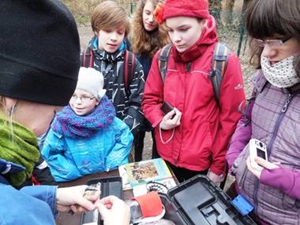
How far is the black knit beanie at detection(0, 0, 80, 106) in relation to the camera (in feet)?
2.31

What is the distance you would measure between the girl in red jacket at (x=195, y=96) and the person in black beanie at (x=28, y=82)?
40.1 inches

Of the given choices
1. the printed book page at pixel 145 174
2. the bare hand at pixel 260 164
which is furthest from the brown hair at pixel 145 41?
the bare hand at pixel 260 164

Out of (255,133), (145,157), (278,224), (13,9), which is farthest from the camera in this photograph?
(145,157)

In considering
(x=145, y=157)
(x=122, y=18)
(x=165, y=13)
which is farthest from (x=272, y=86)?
(x=145, y=157)

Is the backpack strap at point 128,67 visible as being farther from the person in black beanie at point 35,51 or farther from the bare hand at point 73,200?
the person in black beanie at point 35,51

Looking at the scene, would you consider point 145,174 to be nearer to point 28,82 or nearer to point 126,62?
point 126,62

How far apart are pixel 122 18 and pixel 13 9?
1656 millimetres

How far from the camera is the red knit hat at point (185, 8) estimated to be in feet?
5.45

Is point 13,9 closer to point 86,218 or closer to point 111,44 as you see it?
point 86,218

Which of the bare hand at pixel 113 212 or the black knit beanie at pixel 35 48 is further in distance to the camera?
the bare hand at pixel 113 212

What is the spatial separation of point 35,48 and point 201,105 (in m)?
1.23

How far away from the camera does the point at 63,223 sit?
1.41 meters

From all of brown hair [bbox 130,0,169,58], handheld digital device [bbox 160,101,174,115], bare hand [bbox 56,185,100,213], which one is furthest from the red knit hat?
bare hand [bbox 56,185,100,213]

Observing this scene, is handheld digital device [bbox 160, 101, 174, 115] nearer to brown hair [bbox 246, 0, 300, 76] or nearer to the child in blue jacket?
the child in blue jacket
